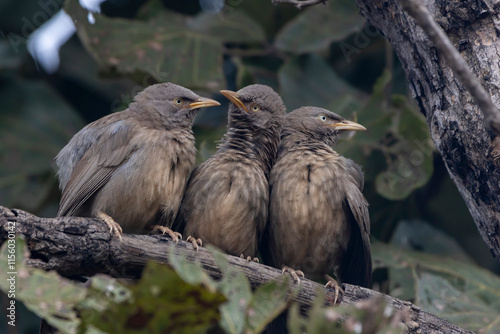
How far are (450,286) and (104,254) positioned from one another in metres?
3.04

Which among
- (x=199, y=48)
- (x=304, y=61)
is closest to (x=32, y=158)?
(x=199, y=48)

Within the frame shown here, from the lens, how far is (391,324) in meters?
1.99

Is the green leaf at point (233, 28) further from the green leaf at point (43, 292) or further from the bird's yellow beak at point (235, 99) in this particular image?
the green leaf at point (43, 292)

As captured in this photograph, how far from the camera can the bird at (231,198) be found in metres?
4.45

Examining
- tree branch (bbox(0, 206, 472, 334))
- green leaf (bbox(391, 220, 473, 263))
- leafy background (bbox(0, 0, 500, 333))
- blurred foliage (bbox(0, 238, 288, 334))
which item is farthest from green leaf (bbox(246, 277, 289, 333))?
green leaf (bbox(391, 220, 473, 263))

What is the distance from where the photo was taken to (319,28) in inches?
258

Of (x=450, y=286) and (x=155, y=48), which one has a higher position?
(x=155, y=48)

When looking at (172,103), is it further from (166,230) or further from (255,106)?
(166,230)

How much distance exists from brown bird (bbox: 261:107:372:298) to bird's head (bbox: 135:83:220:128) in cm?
75

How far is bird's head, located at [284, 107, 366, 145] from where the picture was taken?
509 cm

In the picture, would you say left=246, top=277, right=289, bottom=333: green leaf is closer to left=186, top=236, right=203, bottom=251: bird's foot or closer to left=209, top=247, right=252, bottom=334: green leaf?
left=209, top=247, right=252, bottom=334: green leaf

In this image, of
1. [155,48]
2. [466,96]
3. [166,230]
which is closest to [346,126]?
[466,96]

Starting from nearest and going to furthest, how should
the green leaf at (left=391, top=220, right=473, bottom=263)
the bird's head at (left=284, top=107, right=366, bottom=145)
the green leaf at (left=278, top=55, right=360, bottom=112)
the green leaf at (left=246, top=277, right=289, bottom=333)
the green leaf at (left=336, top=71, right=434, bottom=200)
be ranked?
the green leaf at (left=246, top=277, right=289, bottom=333)
the bird's head at (left=284, top=107, right=366, bottom=145)
the green leaf at (left=336, top=71, right=434, bottom=200)
the green leaf at (left=391, top=220, right=473, bottom=263)
the green leaf at (left=278, top=55, right=360, bottom=112)

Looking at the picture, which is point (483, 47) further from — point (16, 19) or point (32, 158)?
point (16, 19)
